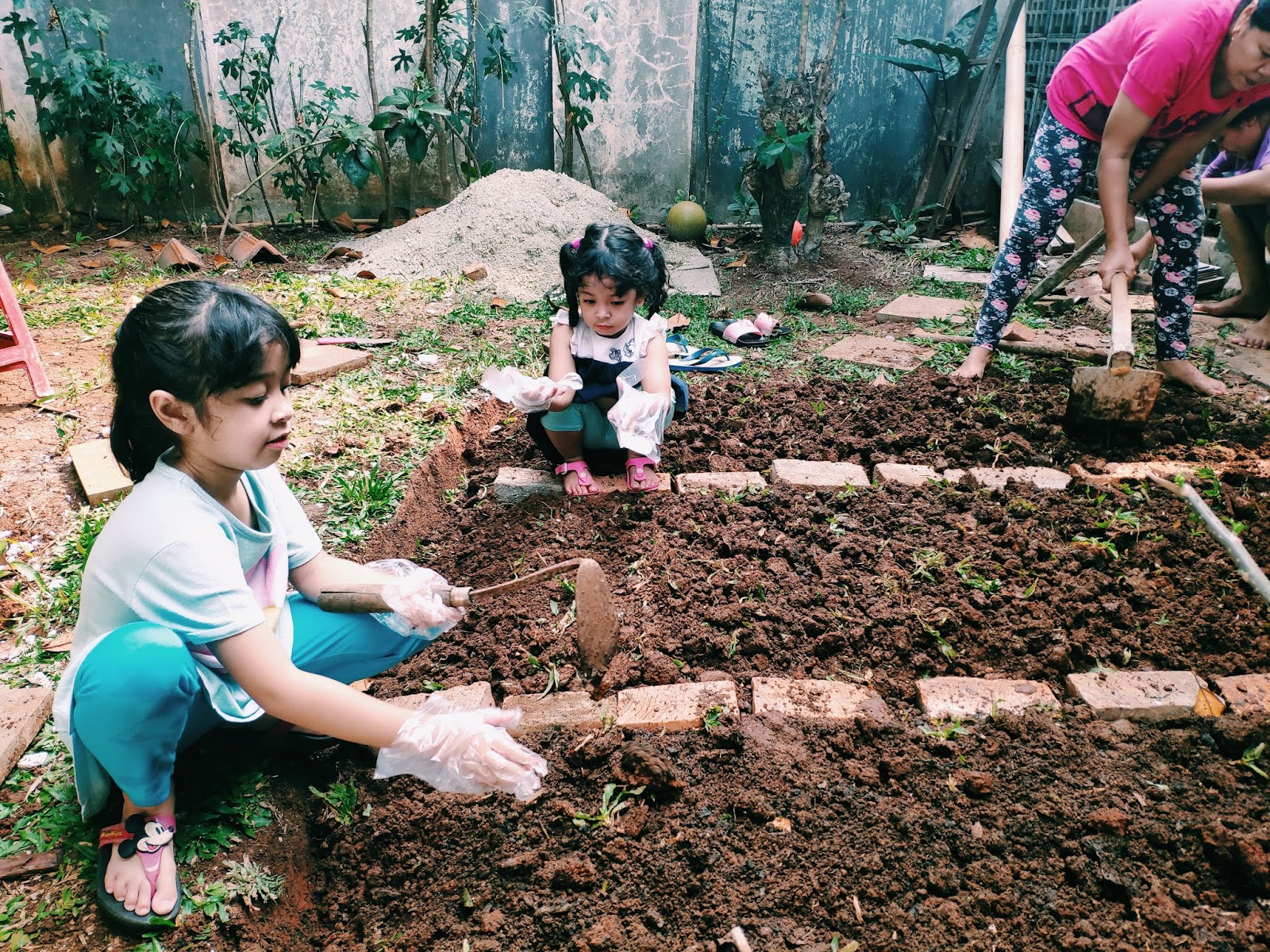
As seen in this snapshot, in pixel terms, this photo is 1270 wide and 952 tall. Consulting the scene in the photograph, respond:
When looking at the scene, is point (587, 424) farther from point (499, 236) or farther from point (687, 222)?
point (687, 222)

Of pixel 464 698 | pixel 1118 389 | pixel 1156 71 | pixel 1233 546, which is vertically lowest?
pixel 464 698

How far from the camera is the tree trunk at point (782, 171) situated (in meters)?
5.69

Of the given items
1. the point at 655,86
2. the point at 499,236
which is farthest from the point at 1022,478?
the point at 655,86

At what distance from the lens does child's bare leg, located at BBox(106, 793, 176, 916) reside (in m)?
1.53

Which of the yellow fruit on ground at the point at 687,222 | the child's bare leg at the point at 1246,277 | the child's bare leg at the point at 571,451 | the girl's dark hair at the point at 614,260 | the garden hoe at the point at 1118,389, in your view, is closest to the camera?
the girl's dark hair at the point at 614,260

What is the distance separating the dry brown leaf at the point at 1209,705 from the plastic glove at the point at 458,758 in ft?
4.95

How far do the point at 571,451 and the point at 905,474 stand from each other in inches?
47.3

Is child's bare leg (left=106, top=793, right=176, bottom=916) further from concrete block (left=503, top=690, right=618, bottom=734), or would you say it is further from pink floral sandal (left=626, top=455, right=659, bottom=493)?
pink floral sandal (left=626, top=455, right=659, bottom=493)

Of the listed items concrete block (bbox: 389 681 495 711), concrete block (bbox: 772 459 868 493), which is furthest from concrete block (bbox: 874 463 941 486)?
concrete block (bbox: 389 681 495 711)

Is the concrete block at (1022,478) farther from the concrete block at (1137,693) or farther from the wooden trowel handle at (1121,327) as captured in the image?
the concrete block at (1137,693)

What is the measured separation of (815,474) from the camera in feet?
9.85

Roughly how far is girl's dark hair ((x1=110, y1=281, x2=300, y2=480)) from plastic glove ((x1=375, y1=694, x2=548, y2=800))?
0.72 metres

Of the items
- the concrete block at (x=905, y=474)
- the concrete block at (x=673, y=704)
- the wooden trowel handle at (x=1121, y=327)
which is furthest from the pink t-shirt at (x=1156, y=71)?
the concrete block at (x=673, y=704)

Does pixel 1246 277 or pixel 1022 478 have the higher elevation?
pixel 1246 277
